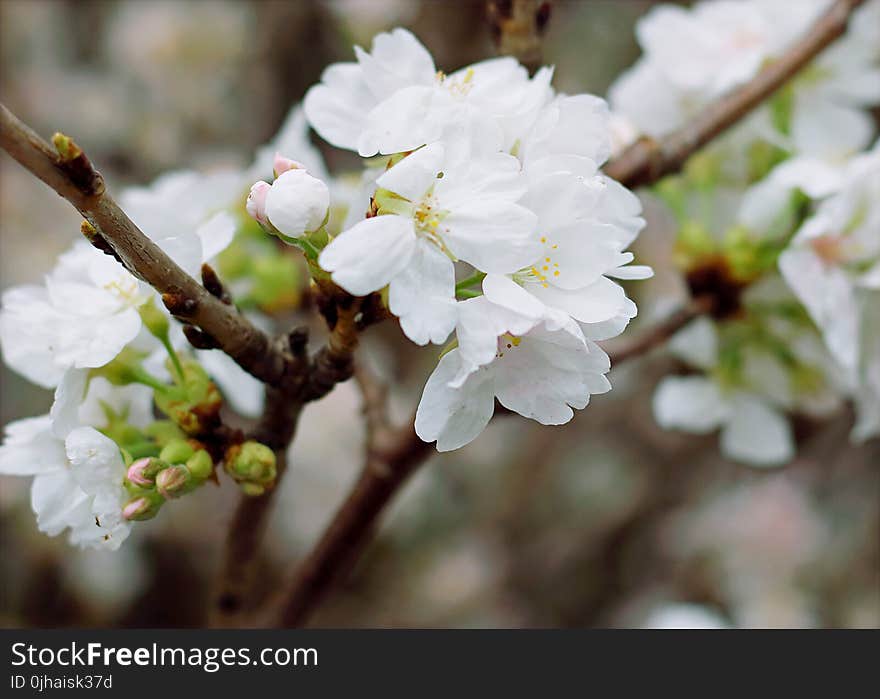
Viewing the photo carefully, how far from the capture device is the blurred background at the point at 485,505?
1699 mm

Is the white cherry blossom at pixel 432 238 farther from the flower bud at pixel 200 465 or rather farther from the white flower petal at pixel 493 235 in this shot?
the flower bud at pixel 200 465

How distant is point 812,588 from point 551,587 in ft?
1.64

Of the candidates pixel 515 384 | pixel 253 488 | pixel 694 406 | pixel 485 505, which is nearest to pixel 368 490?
pixel 253 488

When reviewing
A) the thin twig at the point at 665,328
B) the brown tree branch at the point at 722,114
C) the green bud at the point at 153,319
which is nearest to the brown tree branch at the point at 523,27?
the brown tree branch at the point at 722,114

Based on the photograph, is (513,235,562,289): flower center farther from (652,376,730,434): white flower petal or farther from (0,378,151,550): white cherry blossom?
(652,376,730,434): white flower petal

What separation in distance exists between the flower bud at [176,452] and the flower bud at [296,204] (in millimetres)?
178

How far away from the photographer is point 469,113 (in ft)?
1.81

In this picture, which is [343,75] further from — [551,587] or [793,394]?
[551,587]

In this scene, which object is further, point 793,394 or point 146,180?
point 146,180

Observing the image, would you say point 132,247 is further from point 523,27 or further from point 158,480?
point 523,27

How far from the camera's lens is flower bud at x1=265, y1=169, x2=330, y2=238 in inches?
20.8

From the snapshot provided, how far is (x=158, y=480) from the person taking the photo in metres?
0.58

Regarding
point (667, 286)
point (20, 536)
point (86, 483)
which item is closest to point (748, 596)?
point (667, 286)

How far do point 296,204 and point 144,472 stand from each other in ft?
0.66
